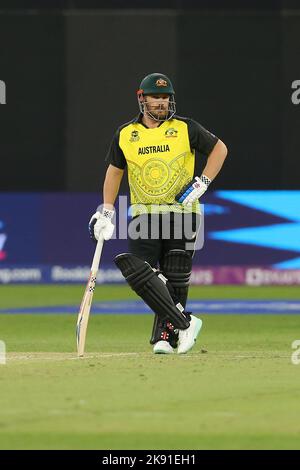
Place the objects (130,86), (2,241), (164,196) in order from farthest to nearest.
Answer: (130,86) → (2,241) → (164,196)

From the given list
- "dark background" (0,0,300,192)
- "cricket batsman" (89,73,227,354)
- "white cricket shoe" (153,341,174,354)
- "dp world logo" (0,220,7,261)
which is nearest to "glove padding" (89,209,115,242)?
"cricket batsman" (89,73,227,354)

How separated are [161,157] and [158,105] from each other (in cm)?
37

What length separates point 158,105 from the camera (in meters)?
10.0

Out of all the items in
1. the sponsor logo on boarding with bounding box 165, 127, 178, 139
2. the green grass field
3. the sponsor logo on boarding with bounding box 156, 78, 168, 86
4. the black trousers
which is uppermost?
the sponsor logo on boarding with bounding box 156, 78, 168, 86

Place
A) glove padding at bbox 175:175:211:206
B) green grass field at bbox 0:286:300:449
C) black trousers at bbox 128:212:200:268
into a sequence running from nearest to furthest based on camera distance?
1. green grass field at bbox 0:286:300:449
2. glove padding at bbox 175:175:211:206
3. black trousers at bbox 128:212:200:268

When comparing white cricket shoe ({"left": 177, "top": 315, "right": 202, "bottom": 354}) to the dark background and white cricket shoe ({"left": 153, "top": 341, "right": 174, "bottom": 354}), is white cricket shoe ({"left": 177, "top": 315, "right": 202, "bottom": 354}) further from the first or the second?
the dark background

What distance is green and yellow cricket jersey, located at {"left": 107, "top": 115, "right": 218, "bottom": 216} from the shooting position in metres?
10.0

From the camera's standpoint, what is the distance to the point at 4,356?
33.6 feet

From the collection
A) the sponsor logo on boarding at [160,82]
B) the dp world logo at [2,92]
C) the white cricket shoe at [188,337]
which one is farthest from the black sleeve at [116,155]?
the dp world logo at [2,92]

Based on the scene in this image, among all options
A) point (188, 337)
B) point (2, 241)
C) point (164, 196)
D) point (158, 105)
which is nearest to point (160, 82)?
point (158, 105)

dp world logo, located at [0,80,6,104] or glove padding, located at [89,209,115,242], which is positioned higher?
dp world logo, located at [0,80,6,104]

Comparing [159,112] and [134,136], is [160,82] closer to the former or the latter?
[159,112]
